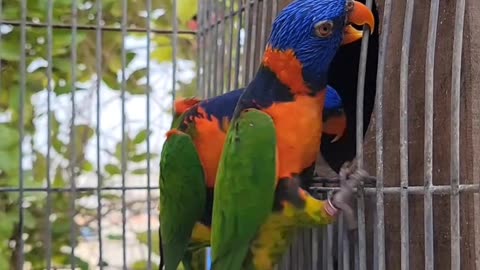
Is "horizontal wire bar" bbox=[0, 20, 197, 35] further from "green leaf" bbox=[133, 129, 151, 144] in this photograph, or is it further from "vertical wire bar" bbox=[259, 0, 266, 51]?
"vertical wire bar" bbox=[259, 0, 266, 51]

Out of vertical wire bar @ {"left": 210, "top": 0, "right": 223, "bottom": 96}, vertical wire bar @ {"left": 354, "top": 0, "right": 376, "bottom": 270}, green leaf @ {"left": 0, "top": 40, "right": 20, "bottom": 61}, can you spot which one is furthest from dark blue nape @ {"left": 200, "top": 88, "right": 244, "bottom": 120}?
green leaf @ {"left": 0, "top": 40, "right": 20, "bottom": 61}

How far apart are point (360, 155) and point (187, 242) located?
0.97ft

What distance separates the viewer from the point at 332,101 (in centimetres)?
88

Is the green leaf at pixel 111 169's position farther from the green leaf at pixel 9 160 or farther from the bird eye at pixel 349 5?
the bird eye at pixel 349 5

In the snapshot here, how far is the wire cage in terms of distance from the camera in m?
0.73

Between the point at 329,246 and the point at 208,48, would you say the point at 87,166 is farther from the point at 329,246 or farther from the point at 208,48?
the point at 329,246

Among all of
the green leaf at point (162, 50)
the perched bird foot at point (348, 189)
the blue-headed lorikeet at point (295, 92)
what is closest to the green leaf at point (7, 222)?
the green leaf at point (162, 50)

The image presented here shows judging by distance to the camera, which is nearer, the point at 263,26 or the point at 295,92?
the point at 295,92

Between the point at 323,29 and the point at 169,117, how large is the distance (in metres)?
0.91

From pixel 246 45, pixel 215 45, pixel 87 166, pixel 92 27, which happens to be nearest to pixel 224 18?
pixel 215 45

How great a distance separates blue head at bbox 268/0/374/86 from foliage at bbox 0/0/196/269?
69cm

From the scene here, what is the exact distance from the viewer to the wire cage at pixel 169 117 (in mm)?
726

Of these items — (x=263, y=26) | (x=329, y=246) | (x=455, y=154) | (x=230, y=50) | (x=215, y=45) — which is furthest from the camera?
(x=215, y=45)

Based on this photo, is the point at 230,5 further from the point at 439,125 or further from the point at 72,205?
the point at 439,125
